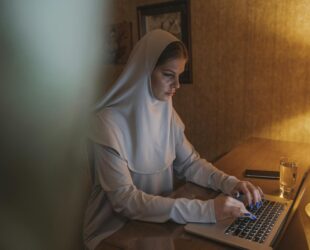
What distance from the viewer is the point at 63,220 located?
0.38 m

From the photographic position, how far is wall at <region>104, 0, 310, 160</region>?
5.66 ft

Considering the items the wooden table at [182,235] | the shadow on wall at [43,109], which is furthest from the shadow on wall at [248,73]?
the shadow on wall at [43,109]

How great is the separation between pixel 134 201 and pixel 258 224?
0.37m

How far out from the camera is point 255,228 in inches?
31.3

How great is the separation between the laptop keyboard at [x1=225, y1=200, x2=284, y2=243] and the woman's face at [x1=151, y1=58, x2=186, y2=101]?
21.3 inches

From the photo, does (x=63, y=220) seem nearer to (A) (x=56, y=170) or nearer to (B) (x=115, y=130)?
(A) (x=56, y=170)

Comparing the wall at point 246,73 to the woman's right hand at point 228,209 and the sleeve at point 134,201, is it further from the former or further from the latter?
the woman's right hand at point 228,209

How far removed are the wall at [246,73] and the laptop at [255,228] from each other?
1.00 metres

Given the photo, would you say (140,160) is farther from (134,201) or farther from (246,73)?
(246,73)

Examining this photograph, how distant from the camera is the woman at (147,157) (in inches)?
34.9

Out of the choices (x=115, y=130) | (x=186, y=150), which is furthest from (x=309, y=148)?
(x=115, y=130)

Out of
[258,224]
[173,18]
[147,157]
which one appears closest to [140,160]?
[147,157]

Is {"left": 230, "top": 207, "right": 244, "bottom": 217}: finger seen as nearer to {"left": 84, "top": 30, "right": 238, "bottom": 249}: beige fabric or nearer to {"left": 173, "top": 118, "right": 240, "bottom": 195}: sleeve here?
{"left": 84, "top": 30, "right": 238, "bottom": 249}: beige fabric

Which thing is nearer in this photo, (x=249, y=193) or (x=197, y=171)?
(x=249, y=193)
